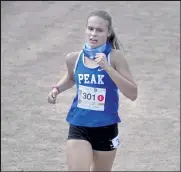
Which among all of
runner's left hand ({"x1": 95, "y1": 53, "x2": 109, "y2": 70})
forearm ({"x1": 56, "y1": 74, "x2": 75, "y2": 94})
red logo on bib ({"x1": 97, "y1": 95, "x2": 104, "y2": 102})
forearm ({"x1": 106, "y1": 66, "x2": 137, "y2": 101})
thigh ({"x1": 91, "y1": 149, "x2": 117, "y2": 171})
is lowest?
thigh ({"x1": 91, "y1": 149, "x2": 117, "y2": 171})

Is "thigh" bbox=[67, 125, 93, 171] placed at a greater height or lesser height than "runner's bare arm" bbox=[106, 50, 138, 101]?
lesser

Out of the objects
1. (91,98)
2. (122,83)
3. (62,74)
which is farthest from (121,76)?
(62,74)

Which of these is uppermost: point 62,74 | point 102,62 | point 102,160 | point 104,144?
point 102,62

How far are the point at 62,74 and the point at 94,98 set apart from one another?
562cm

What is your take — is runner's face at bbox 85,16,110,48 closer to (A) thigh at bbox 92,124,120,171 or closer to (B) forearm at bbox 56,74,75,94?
(B) forearm at bbox 56,74,75,94

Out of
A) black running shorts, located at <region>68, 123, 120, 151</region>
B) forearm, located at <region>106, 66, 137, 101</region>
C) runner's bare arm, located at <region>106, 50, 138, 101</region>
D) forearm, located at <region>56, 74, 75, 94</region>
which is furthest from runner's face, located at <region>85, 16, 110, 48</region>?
black running shorts, located at <region>68, 123, 120, 151</region>

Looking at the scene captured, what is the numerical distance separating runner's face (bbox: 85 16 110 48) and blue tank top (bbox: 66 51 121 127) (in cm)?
18

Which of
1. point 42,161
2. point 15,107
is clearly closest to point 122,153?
point 42,161

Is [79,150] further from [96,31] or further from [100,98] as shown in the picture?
[96,31]

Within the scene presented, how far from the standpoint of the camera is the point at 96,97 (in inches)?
157

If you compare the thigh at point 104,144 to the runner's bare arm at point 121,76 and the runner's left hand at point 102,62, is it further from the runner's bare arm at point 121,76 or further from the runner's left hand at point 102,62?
the runner's left hand at point 102,62

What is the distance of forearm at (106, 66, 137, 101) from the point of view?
3.80m

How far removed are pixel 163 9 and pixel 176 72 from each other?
5.37 meters

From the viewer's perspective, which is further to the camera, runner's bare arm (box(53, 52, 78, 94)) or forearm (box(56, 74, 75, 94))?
forearm (box(56, 74, 75, 94))
